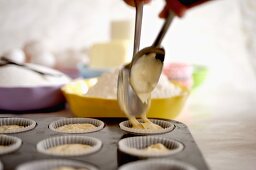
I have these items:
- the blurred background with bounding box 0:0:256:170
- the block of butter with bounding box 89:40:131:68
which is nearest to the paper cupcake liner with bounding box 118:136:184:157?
the block of butter with bounding box 89:40:131:68

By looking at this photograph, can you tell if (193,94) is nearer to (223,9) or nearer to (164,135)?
(223,9)

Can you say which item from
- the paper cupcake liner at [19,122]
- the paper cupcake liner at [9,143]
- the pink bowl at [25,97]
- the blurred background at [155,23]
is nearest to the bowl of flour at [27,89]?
the pink bowl at [25,97]

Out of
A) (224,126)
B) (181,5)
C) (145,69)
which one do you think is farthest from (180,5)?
(224,126)

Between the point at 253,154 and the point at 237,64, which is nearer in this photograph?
the point at 253,154

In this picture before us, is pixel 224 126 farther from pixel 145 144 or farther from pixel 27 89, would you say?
pixel 27 89

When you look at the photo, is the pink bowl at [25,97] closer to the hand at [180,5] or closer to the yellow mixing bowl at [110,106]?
the yellow mixing bowl at [110,106]

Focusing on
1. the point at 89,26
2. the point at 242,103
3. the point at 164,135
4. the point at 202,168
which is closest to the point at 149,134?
the point at 164,135

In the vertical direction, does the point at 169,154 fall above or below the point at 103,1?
below
